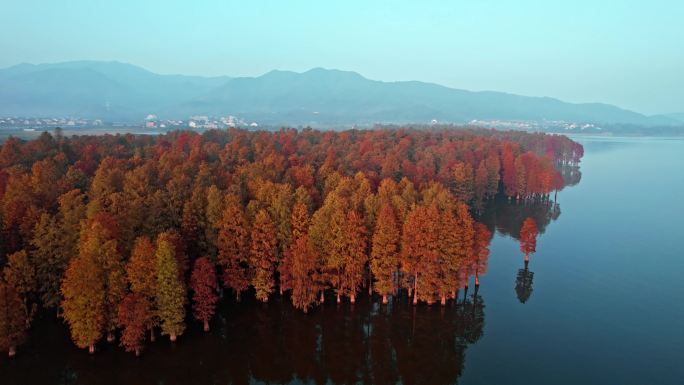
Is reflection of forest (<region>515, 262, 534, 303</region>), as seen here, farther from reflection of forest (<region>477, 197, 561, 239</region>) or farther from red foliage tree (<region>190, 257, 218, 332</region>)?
red foliage tree (<region>190, 257, 218, 332</region>)

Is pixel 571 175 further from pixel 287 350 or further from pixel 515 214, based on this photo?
pixel 287 350

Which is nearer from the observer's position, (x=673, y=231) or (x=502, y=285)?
(x=502, y=285)

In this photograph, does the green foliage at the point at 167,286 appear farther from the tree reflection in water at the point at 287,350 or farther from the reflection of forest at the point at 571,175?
the reflection of forest at the point at 571,175

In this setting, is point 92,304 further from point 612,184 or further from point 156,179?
point 612,184

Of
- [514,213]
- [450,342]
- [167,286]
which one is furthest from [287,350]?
[514,213]

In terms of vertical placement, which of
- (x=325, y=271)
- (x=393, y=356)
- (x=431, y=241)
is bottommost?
(x=393, y=356)

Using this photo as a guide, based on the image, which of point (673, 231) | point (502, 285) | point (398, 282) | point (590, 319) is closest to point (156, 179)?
point (398, 282)

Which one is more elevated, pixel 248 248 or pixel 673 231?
pixel 248 248

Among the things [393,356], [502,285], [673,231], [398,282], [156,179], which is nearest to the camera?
[393,356]
